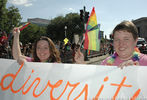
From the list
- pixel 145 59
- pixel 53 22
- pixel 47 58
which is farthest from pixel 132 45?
pixel 53 22

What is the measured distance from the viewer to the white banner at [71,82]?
152cm

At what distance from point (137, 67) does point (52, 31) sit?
4593cm

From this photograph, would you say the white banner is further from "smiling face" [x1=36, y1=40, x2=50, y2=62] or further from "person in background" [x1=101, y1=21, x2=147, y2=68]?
"smiling face" [x1=36, y1=40, x2=50, y2=62]

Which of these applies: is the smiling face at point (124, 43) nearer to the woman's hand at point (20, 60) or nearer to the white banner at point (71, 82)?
the white banner at point (71, 82)

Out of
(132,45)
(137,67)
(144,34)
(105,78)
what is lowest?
(105,78)

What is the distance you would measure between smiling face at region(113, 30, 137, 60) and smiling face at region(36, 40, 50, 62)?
2.86 ft

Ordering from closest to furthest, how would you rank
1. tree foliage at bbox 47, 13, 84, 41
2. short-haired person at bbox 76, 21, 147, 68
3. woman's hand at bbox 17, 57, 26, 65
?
short-haired person at bbox 76, 21, 147, 68 < woman's hand at bbox 17, 57, 26, 65 < tree foliage at bbox 47, 13, 84, 41

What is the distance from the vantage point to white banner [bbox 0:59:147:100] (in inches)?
60.0

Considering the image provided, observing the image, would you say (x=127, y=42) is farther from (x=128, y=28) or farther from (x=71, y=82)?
(x=71, y=82)

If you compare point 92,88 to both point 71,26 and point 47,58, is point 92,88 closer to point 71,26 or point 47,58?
point 47,58

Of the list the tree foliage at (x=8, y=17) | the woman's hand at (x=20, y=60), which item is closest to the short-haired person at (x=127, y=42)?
the woman's hand at (x=20, y=60)

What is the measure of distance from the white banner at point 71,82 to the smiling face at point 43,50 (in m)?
0.23

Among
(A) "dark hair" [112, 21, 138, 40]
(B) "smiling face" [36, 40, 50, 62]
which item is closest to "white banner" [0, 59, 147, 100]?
(B) "smiling face" [36, 40, 50, 62]

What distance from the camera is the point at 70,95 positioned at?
5.24 ft
